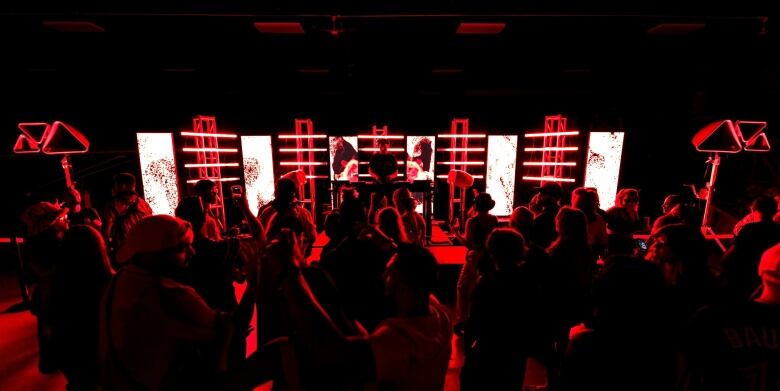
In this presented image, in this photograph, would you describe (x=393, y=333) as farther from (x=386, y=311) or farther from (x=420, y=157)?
(x=420, y=157)

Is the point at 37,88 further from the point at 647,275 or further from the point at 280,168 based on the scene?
the point at 647,275

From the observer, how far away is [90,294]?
1.79 m

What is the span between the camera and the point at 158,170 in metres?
6.12

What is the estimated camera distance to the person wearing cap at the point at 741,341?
4.48 feet

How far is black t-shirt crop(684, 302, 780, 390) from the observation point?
4.47 ft

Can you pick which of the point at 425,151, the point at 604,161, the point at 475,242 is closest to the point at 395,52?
the point at 425,151

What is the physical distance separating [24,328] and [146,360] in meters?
4.05

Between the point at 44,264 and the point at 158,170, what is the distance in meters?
4.18

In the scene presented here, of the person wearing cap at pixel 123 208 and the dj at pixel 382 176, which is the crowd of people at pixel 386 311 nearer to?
the person wearing cap at pixel 123 208

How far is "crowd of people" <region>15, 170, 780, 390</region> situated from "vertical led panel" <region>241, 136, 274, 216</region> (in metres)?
4.03

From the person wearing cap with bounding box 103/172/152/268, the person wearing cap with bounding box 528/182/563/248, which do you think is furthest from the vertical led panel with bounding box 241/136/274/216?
the person wearing cap with bounding box 528/182/563/248

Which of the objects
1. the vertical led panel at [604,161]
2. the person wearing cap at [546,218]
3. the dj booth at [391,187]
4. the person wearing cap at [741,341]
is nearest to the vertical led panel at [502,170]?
the vertical led panel at [604,161]

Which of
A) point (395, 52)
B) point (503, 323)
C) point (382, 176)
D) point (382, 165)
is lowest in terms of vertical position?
point (503, 323)

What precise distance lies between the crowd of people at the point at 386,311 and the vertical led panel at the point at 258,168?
13.2 feet
